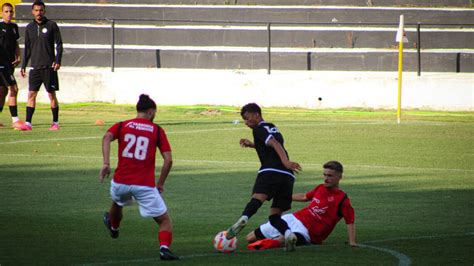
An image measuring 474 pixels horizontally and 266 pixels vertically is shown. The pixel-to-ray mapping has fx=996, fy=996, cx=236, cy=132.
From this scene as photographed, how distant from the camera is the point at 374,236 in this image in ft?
34.6

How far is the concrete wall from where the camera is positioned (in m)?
27.0

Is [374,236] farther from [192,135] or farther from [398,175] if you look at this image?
[192,135]

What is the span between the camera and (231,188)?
14.2 metres

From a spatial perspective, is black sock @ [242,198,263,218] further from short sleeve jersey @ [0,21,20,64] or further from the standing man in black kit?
short sleeve jersey @ [0,21,20,64]

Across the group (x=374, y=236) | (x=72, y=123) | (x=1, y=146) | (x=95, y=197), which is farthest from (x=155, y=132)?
(x=72, y=123)

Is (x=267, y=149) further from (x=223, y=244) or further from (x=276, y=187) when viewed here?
(x=223, y=244)

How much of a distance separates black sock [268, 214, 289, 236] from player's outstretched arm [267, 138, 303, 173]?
0.52 metres

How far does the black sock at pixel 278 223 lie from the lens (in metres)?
9.86

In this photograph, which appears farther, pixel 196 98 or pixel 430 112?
pixel 196 98

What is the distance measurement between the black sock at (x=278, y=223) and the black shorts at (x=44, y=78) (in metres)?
12.2

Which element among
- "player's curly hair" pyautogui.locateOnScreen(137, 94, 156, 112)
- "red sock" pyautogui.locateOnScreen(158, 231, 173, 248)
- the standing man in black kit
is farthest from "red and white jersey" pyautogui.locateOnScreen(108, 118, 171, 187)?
the standing man in black kit

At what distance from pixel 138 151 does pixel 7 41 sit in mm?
13529

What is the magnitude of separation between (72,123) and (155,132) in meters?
14.5

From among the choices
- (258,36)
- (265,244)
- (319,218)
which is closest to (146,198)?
(265,244)
